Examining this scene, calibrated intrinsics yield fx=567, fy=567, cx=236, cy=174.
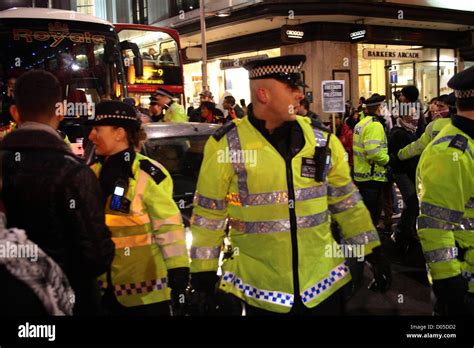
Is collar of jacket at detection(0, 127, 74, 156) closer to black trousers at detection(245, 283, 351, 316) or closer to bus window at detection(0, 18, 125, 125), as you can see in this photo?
black trousers at detection(245, 283, 351, 316)

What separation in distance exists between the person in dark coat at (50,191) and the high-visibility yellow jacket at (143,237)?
53 centimetres

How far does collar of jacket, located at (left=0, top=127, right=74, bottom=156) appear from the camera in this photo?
2.35 m

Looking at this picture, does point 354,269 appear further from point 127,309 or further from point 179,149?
point 179,149

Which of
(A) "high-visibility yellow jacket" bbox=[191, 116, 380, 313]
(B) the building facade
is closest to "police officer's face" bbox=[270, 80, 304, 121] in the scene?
(A) "high-visibility yellow jacket" bbox=[191, 116, 380, 313]

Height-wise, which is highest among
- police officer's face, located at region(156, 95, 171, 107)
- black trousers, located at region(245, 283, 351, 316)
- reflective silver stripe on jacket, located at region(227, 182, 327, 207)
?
police officer's face, located at region(156, 95, 171, 107)

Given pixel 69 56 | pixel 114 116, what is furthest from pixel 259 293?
pixel 69 56

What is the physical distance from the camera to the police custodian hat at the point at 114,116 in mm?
3152

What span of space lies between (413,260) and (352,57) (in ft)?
41.4

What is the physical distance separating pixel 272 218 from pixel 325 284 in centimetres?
43

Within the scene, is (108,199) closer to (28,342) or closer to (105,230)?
(105,230)

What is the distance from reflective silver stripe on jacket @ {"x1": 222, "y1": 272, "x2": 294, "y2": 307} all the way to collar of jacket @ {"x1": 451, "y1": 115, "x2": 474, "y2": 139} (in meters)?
1.15

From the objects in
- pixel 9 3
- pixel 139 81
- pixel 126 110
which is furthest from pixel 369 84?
pixel 126 110

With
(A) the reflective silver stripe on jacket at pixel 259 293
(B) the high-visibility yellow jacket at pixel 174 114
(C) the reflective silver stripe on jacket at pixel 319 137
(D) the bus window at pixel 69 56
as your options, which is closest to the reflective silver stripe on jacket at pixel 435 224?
(C) the reflective silver stripe on jacket at pixel 319 137

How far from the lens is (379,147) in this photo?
681 centimetres
